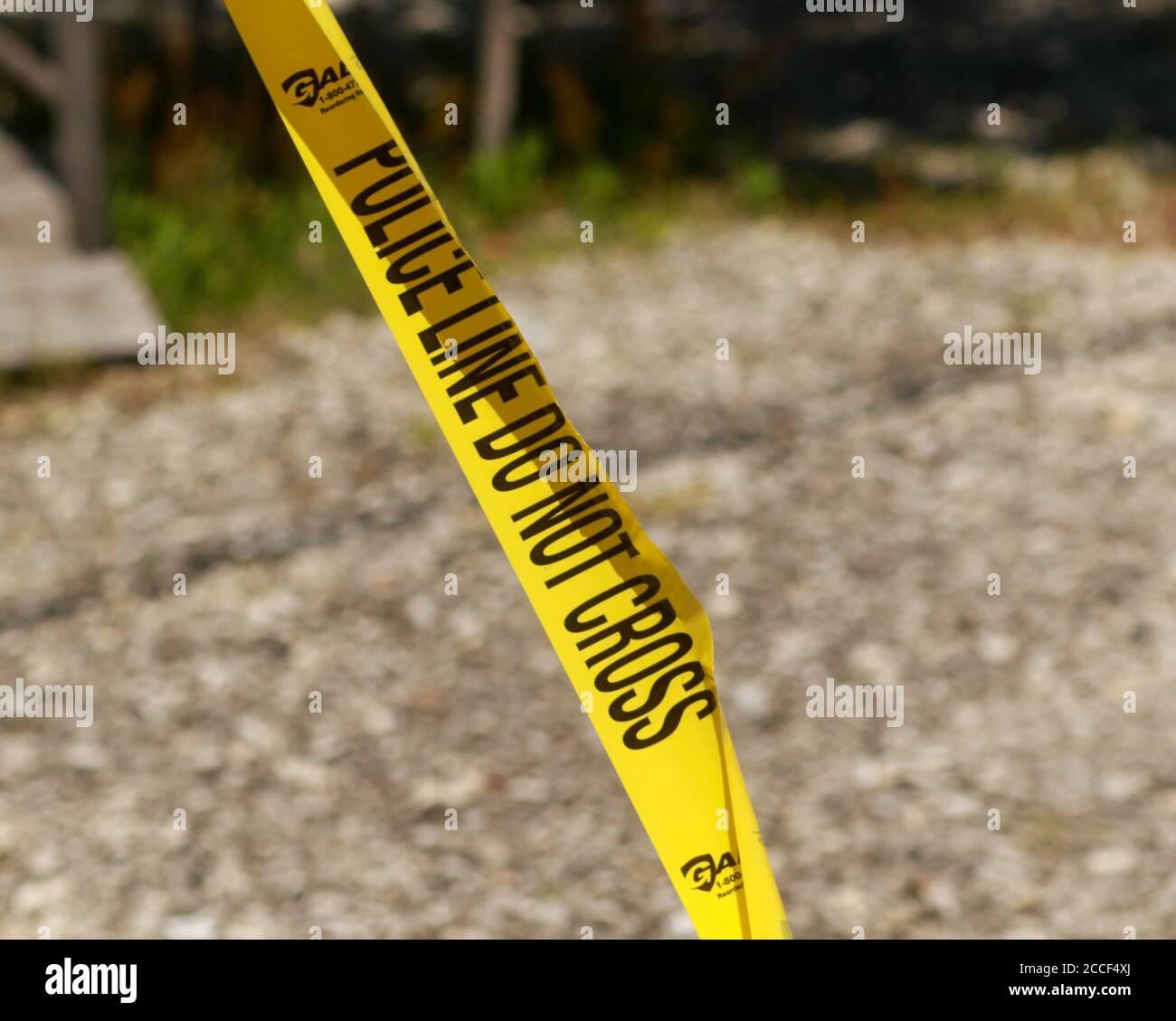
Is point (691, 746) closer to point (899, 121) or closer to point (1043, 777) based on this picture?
point (1043, 777)

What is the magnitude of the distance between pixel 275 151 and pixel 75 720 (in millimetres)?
5937

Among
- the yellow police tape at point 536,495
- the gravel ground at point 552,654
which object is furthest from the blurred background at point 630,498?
the yellow police tape at point 536,495

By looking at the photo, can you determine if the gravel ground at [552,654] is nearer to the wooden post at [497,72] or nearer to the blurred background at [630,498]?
the blurred background at [630,498]

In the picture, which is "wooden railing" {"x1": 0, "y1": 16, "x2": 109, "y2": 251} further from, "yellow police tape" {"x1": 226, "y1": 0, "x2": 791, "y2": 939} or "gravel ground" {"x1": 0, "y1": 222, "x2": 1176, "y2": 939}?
"yellow police tape" {"x1": 226, "y1": 0, "x2": 791, "y2": 939}

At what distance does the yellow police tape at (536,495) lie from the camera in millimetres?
Answer: 2771

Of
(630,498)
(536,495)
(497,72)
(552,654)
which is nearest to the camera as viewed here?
(536,495)

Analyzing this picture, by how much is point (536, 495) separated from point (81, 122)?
23.4ft

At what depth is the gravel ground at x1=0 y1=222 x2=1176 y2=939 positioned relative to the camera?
486 cm

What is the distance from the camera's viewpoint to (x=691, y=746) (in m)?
2.87

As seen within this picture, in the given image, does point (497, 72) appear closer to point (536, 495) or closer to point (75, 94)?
point (75, 94)

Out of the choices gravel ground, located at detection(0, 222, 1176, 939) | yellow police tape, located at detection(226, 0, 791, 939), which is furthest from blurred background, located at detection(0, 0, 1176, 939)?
yellow police tape, located at detection(226, 0, 791, 939)

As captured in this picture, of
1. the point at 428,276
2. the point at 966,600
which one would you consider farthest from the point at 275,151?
the point at 428,276

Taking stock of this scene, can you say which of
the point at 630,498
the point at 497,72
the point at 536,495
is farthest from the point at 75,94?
the point at 536,495

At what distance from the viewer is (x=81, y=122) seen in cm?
887
